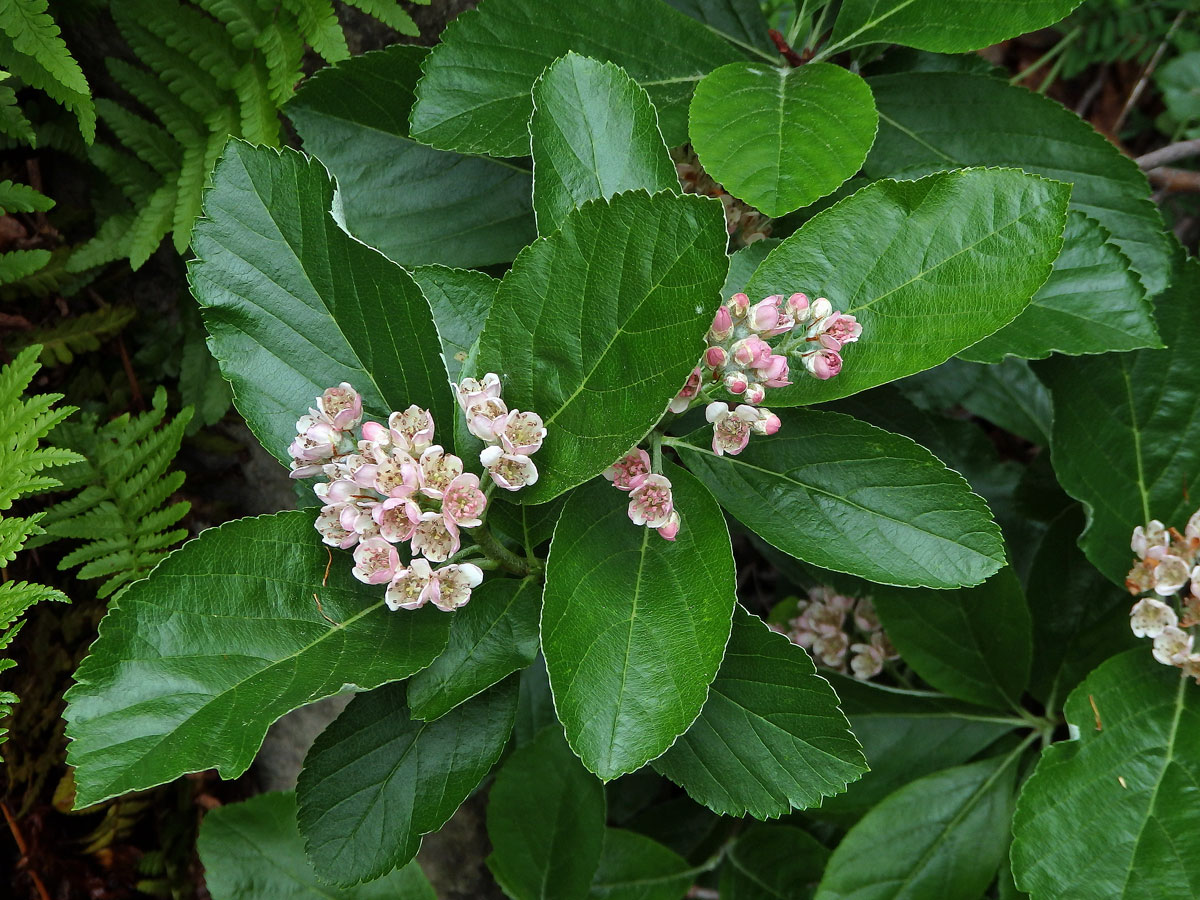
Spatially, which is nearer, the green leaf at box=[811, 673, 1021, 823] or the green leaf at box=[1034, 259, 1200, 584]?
the green leaf at box=[1034, 259, 1200, 584]

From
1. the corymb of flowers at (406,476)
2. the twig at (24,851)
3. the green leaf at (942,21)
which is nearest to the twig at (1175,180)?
the green leaf at (942,21)

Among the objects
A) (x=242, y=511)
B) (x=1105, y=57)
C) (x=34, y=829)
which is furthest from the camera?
(x=1105, y=57)

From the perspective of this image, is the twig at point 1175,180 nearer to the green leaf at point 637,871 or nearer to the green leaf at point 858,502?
the green leaf at point 858,502

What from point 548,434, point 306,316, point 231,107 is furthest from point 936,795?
point 231,107

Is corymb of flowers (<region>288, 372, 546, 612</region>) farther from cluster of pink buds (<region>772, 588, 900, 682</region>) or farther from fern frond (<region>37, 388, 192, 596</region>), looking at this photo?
cluster of pink buds (<region>772, 588, 900, 682</region>)

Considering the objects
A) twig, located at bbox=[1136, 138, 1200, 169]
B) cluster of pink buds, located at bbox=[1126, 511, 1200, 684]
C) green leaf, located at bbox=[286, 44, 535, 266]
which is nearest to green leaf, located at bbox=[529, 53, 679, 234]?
green leaf, located at bbox=[286, 44, 535, 266]

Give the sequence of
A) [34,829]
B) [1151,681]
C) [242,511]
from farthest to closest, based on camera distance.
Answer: [242,511] → [34,829] → [1151,681]

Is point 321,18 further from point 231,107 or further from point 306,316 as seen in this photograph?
point 306,316
